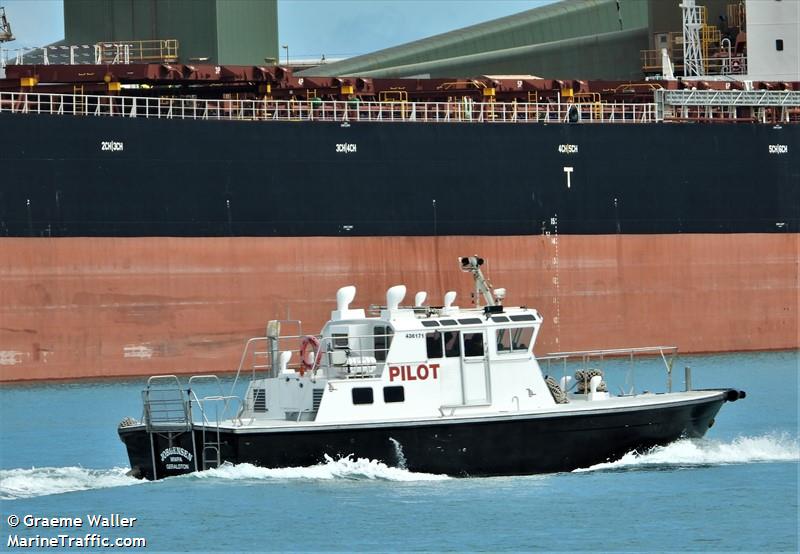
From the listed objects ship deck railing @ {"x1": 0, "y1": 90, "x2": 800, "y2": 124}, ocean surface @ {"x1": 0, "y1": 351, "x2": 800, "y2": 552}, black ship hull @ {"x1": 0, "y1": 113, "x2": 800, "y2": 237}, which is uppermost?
ship deck railing @ {"x1": 0, "y1": 90, "x2": 800, "y2": 124}

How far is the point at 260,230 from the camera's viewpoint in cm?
4178

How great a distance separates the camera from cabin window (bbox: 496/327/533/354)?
22672 mm

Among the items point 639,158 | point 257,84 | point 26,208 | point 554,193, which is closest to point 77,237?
point 26,208

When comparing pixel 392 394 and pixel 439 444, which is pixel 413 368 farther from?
pixel 439 444

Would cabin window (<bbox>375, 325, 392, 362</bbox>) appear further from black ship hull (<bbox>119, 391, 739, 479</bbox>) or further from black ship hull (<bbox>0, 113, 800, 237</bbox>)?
black ship hull (<bbox>0, 113, 800, 237</bbox>)

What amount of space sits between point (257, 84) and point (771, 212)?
54.4 feet

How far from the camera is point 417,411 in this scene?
72.9 feet

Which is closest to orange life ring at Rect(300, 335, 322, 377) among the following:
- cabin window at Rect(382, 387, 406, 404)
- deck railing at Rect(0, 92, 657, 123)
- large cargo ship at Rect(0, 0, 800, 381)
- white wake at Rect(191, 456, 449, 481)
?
cabin window at Rect(382, 387, 406, 404)

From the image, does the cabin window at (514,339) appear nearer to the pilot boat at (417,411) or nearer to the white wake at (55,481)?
the pilot boat at (417,411)

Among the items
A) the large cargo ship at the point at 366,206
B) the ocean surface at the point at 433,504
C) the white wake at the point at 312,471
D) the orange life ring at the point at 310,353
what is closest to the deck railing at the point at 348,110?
the large cargo ship at the point at 366,206

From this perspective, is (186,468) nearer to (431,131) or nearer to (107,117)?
(107,117)

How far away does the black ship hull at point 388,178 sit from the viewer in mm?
40062

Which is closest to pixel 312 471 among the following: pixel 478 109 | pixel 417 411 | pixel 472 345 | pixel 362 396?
pixel 362 396

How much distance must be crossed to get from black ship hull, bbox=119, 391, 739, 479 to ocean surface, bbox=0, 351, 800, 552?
19cm
